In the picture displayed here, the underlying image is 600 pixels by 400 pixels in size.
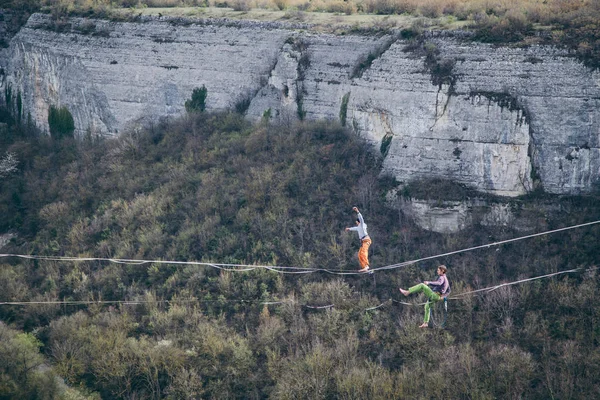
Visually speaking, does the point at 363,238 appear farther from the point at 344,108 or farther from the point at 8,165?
the point at 8,165

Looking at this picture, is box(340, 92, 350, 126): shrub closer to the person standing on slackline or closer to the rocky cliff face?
the rocky cliff face

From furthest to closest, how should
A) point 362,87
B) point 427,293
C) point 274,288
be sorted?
point 362,87, point 274,288, point 427,293

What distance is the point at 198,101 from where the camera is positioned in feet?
86.7

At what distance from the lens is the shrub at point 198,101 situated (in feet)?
86.5

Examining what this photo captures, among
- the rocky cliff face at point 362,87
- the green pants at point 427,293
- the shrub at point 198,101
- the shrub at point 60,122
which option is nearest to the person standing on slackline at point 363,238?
the green pants at point 427,293

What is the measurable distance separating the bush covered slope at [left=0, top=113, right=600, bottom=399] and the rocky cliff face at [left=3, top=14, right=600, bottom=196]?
103cm

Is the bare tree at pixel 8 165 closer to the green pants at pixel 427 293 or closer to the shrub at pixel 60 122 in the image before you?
the shrub at pixel 60 122

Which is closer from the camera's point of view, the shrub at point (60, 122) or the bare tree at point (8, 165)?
the bare tree at point (8, 165)

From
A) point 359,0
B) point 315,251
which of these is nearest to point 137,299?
point 315,251

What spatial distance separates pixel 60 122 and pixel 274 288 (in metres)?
14.0

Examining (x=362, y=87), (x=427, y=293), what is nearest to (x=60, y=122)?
(x=362, y=87)

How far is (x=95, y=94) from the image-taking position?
2794 cm

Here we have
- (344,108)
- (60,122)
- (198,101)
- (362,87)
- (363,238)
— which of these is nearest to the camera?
(363,238)

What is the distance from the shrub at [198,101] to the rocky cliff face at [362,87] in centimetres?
29
